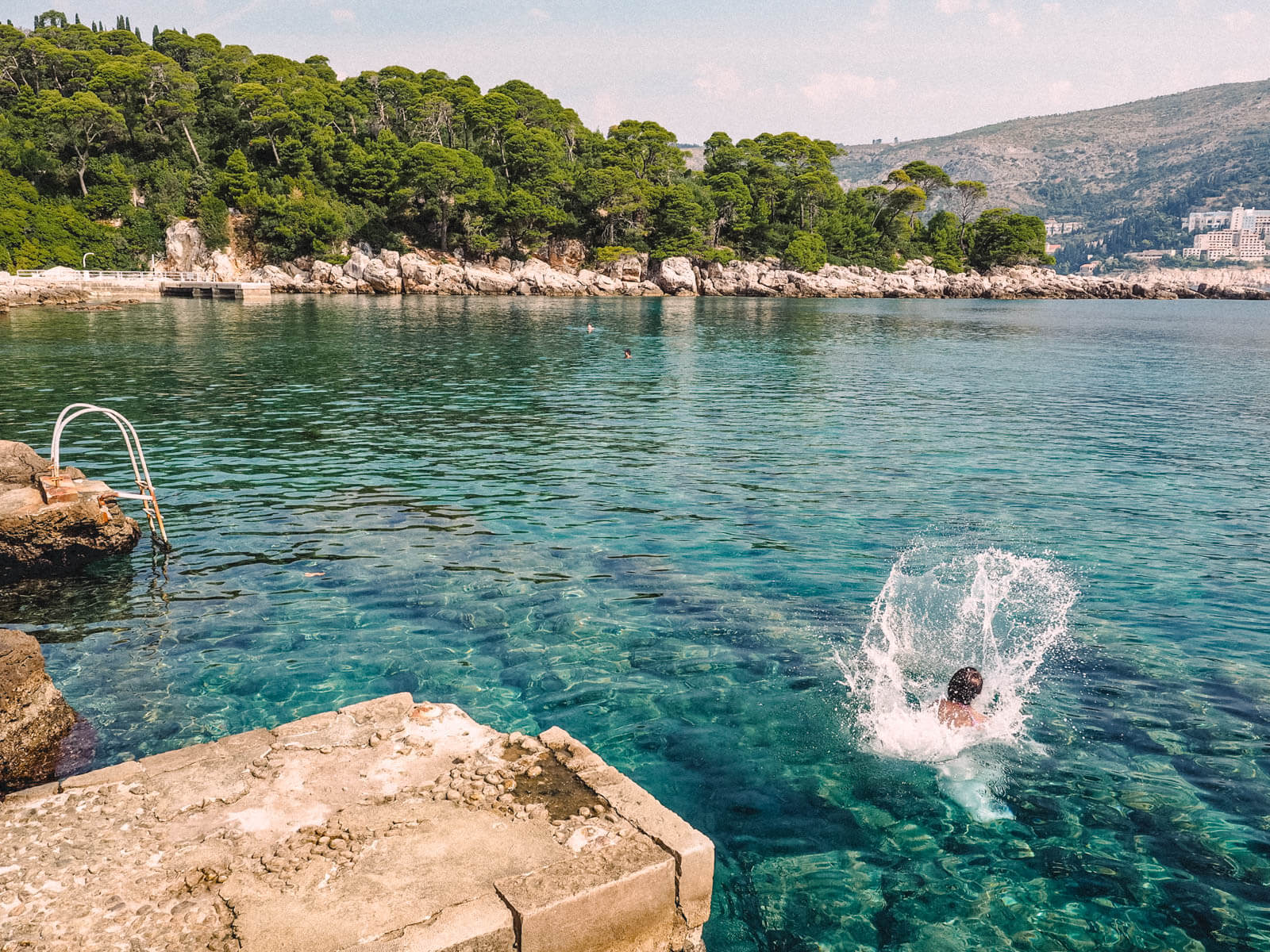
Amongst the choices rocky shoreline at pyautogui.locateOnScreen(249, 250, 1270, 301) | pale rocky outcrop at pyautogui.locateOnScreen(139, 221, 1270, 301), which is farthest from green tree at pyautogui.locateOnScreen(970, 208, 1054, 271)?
pale rocky outcrop at pyautogui.locateOnScreen(139, 221, 1270, 301)

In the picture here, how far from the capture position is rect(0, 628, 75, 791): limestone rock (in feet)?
25.5

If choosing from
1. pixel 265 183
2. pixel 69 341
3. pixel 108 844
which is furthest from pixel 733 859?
pixel 265 183

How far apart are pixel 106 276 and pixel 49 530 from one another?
300ft

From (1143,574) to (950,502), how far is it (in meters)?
4.60

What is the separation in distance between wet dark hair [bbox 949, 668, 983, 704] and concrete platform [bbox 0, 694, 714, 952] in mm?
4610

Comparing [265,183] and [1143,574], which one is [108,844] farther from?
[265,183]

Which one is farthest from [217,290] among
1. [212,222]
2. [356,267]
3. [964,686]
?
[964,686]

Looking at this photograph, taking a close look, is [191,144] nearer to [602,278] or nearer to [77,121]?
[77,121]

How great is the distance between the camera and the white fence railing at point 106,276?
3246 inches

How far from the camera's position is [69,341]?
44719 millimetres

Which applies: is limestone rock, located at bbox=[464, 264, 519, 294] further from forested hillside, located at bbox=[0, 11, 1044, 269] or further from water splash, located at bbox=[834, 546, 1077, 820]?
water splash, located at bbox=[834, 546, 1077, 820]

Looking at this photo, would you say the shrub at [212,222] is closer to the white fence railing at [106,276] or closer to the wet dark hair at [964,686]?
the white fence railing at [106,276]

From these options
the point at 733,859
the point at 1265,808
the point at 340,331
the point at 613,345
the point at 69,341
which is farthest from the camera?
the point at 340,331

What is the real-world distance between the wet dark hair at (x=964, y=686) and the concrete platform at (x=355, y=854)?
461 cm
